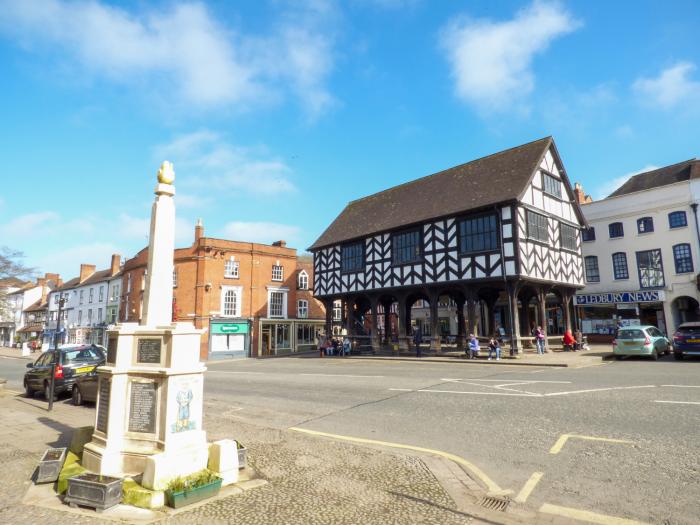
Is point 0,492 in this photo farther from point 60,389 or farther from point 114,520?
point 60,389

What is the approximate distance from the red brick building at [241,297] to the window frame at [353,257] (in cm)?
967

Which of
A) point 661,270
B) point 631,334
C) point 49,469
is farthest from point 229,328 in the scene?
point 661,270

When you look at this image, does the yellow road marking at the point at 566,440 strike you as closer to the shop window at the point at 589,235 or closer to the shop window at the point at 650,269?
the shop window at the point at 650,269

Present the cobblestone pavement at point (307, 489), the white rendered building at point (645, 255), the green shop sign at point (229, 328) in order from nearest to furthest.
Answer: the cobblestone pavement at point (307, 489) < the white rendered building at point (645, 255) < the green shop sign at point (229, 328)

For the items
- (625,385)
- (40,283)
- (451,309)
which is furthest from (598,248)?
(40,283)

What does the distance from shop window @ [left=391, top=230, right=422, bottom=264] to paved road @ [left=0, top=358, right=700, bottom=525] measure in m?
11.9

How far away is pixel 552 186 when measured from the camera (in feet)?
80.8

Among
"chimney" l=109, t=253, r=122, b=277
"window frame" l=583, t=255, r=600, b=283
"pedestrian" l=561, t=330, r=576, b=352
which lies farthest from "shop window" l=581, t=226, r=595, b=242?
"chimney" l=109, t=253, r=122, b=277

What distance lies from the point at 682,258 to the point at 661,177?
6728mm

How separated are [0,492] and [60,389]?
950cm

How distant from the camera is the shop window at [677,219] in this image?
2617cm

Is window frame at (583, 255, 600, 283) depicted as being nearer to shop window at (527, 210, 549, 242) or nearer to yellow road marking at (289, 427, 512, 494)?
shop window at (527, 210, 549, 242)

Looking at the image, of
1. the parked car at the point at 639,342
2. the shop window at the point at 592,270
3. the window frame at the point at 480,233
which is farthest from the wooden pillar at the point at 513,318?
the shop window at the point at 592,270

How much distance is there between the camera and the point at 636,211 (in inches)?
1108
